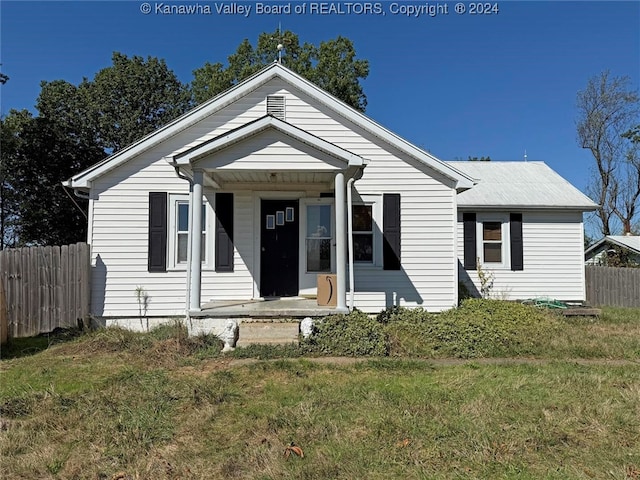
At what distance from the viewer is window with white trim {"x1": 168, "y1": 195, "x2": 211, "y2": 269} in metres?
8.80

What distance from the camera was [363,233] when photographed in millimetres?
9109

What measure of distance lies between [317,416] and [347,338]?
2682 millimetres

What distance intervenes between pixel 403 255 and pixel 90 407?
642 cm

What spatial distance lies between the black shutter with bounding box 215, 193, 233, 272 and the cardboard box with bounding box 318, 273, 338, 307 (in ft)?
7.22

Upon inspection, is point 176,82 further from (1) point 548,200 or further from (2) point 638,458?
(2) point 638,458

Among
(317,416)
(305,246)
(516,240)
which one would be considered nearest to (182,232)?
(305,246)

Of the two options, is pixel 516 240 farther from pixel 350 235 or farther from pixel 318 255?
pixel 350 235

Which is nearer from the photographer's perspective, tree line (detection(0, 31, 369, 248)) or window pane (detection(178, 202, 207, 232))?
window pane (detection(178, 202, 207, 232))

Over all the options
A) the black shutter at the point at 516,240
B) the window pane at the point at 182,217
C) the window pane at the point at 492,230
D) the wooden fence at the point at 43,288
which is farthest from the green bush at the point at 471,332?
the wooden fence at the point at 43,288

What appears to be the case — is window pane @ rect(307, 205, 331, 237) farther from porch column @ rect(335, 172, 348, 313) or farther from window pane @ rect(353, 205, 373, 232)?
porch column @ rect(335, 172, 348, 313)

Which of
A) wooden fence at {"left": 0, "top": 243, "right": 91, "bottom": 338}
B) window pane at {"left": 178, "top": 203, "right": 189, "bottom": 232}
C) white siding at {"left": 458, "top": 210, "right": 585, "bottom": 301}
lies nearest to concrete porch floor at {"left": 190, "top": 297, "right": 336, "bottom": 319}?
window pane at {"left": 178, "top": 203, "right": 189, "bottom": 232}

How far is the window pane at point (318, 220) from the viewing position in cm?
934

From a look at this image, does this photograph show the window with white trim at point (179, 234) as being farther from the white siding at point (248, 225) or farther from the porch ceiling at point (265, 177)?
the porch ceiling at point (265, 177)

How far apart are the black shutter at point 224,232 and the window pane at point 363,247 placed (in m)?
2.70
